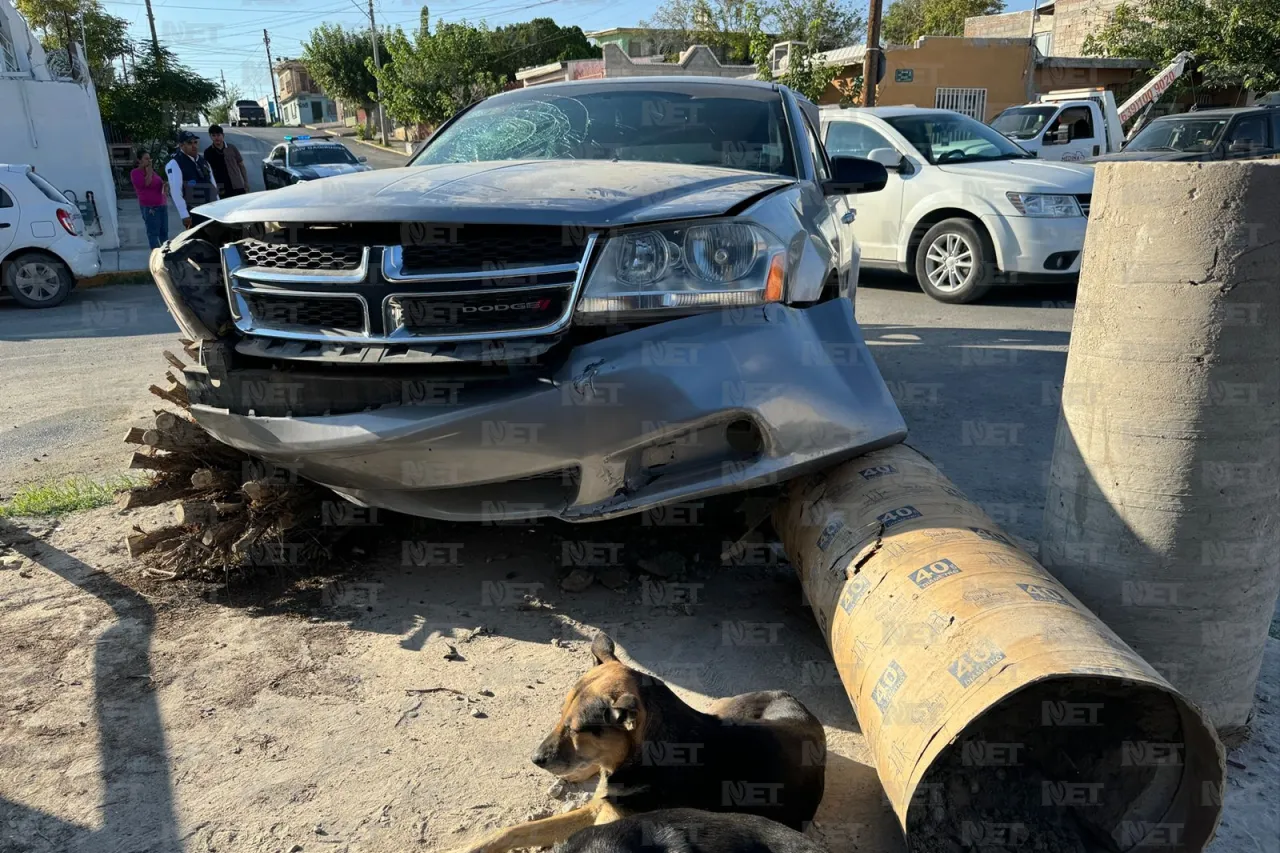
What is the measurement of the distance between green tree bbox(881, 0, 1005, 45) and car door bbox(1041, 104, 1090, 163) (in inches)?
1249

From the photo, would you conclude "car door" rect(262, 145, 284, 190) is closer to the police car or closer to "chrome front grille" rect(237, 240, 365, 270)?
the police car

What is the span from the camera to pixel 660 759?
2.07 m

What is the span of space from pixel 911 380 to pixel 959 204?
3.06m

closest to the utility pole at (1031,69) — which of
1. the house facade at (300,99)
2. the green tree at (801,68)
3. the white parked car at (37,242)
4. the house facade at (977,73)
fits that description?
the house facade at (977,73)

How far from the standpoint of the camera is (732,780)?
2.15m

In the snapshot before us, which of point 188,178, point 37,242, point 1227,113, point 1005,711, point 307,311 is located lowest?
point 1005,711

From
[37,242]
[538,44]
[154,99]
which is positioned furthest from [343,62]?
[37,242]

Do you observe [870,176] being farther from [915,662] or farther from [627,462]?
[915,662]

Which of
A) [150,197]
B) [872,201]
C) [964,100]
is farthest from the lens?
[964,100]

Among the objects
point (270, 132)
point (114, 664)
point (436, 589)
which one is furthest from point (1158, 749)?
point (270, 132)

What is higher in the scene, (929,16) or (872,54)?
(929,16)

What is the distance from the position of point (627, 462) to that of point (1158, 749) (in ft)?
5.05

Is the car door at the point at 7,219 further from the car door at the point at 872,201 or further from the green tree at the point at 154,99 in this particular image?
the green tree at the point at 154,99

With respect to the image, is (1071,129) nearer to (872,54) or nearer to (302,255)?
(872,54)
